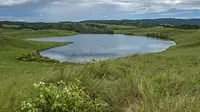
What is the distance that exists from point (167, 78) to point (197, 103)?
2629mm

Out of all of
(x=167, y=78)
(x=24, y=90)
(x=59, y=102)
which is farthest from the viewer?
(x=167, y=78)

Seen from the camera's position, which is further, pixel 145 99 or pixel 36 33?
pixel 36 33

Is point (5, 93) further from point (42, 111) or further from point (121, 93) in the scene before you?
point (121, 93)

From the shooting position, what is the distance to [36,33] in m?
157

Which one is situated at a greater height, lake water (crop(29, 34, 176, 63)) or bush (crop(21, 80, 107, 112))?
bush (crop(21, 80, 107, 112))

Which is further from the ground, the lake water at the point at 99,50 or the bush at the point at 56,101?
the bush at the point at 56,101

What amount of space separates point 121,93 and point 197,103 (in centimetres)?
146

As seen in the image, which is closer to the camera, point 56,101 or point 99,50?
point 56,101

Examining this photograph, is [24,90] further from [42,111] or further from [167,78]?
[167,78]

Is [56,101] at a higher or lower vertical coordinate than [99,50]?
higher

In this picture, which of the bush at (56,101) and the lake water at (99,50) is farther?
the lake water at (99,50)

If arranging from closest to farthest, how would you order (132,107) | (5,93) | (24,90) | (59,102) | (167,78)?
(59,102)
(132,107)
(5,93)
(24,90)
(167,78)

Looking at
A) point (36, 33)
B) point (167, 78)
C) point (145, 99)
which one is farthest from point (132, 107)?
point (36, 33)

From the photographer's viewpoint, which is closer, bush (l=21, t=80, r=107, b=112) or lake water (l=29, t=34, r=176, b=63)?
bush (l=21, t=80, r=107, b=112)
